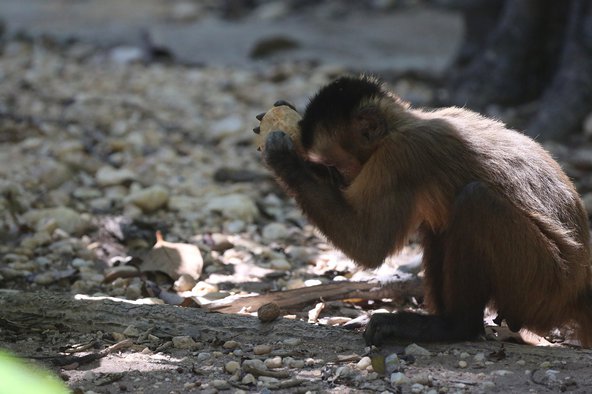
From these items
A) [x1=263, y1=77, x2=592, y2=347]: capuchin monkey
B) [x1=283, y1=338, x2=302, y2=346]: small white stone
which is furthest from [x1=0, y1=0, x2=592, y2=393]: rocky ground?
[x1=263, y1=77, x2=592, y2=347]: capuchin monkey

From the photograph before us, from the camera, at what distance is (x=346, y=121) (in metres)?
4.28

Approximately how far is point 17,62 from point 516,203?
8.39 metres

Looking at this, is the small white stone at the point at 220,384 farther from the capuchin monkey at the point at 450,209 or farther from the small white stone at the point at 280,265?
the small white stone at the point at 280,265

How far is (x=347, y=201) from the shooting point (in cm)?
410

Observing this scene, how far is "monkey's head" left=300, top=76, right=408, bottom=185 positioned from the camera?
4.26 m

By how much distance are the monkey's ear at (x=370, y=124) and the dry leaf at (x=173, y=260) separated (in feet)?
4.69

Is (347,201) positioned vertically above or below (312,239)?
above

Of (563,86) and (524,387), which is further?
(563,86)

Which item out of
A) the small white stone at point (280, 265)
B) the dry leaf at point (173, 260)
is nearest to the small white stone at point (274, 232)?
the small white stone at point (280, 265)


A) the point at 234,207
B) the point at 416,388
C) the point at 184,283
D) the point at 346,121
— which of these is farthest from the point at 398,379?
the point at 234,207

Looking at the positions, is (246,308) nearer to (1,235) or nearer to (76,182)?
(1,235)

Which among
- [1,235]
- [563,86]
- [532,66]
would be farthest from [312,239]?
[532,66]

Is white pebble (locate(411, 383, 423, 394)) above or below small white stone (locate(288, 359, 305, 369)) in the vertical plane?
above

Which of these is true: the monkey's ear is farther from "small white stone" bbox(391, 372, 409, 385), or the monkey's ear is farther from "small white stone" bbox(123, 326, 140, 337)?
"small white stone" bbox(123, 326, 140, 337)
